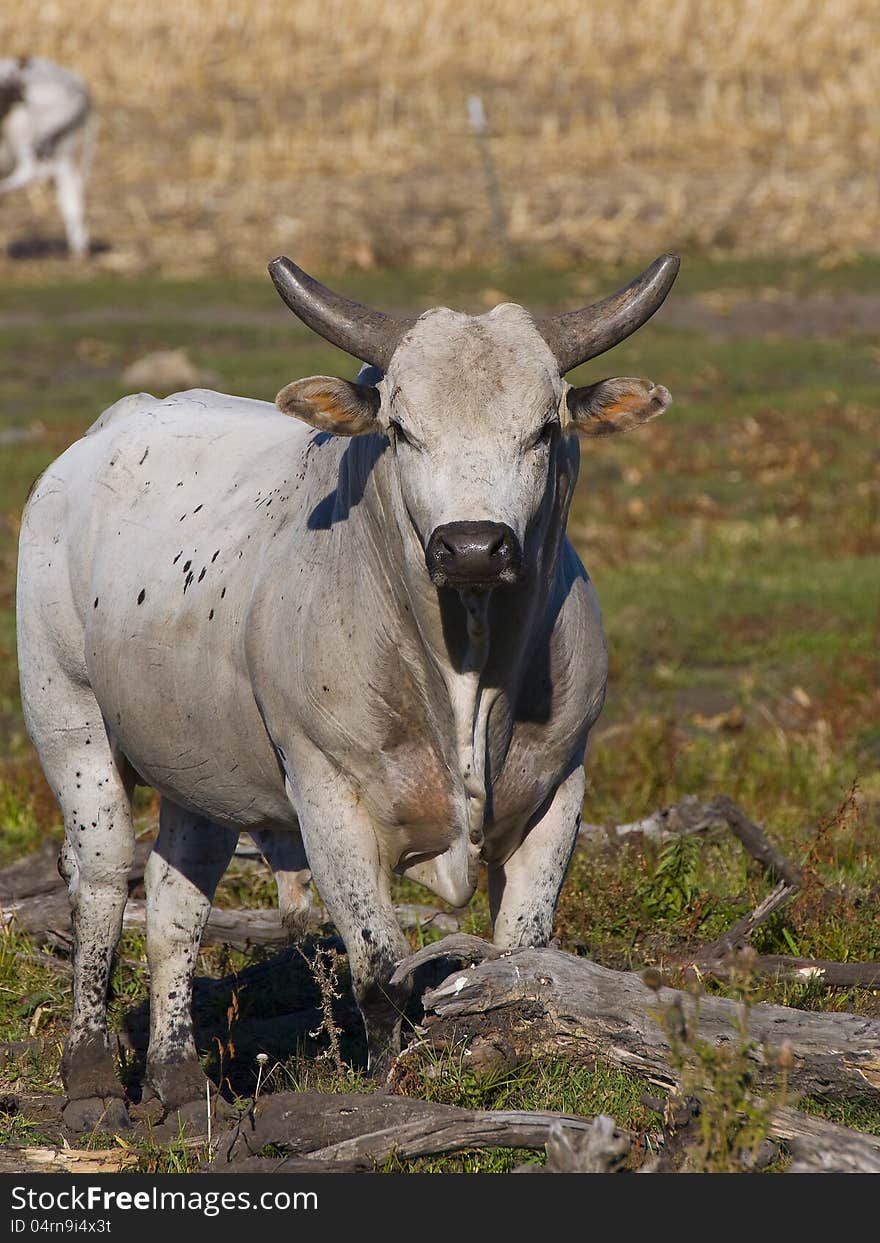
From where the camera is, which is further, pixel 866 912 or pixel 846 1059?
pixel 866 912

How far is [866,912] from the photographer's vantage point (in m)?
6.52

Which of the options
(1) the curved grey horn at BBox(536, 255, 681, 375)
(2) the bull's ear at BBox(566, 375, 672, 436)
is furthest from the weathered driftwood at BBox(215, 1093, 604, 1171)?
(1) the curved grey horn at BBox(536, 255, 681, 375)

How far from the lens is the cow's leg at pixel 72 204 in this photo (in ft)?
87.7

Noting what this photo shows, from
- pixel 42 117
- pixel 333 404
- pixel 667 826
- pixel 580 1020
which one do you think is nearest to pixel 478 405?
pixel 333 404

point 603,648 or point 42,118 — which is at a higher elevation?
point 603,648

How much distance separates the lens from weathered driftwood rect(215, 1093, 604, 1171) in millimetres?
4465

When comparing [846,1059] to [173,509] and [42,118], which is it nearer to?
[173,509]

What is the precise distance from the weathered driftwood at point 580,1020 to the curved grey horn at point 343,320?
1591mm

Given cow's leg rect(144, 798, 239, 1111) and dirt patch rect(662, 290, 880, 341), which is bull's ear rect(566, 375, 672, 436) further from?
dirt patch rect(662, 290, 880, 341)

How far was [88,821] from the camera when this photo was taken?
6309 millimetres

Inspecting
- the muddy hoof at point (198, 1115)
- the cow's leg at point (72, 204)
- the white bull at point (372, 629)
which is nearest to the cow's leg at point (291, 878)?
the white bull at point (372, 629)

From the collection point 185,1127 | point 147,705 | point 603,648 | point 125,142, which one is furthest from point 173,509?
point 125,142

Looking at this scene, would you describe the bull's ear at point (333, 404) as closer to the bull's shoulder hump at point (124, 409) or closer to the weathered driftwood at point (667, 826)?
the bull's shoulder hump at point (124, 409)

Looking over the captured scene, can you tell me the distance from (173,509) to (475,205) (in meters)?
22.8
